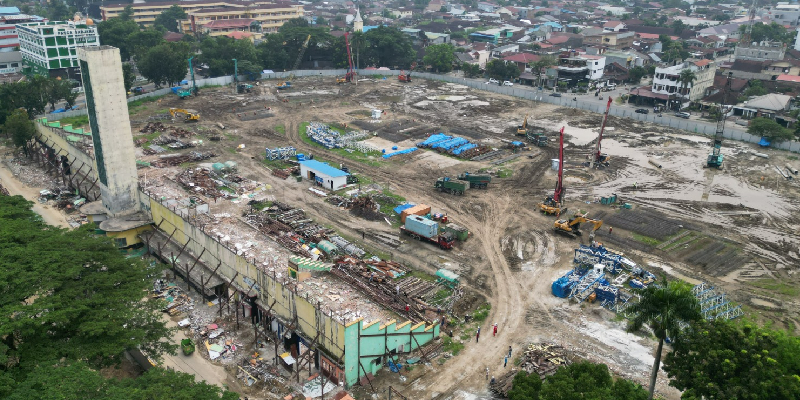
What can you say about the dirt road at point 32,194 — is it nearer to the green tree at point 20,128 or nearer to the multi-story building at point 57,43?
the green tree at point 20,128

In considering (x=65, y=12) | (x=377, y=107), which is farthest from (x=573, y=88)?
(x=65, y=12)

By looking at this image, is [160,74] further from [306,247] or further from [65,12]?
[65,12]

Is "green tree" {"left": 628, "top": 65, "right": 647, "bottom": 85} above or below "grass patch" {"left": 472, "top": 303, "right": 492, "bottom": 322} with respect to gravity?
above

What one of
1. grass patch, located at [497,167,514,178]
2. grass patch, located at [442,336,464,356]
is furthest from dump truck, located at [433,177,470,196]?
grass patch, located at [442,336,464,356]

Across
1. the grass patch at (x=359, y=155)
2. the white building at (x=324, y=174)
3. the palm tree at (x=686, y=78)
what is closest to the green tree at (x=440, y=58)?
the palm tree at (x=686, y=78)

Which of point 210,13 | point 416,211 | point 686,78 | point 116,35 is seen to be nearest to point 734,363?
point 416,211

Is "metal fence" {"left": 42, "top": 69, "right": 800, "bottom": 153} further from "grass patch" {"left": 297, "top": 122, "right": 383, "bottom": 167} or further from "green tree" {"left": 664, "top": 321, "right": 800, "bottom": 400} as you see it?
"green tree" {"left": 664, "top": 321, "right": 800, "bottom": 400}
